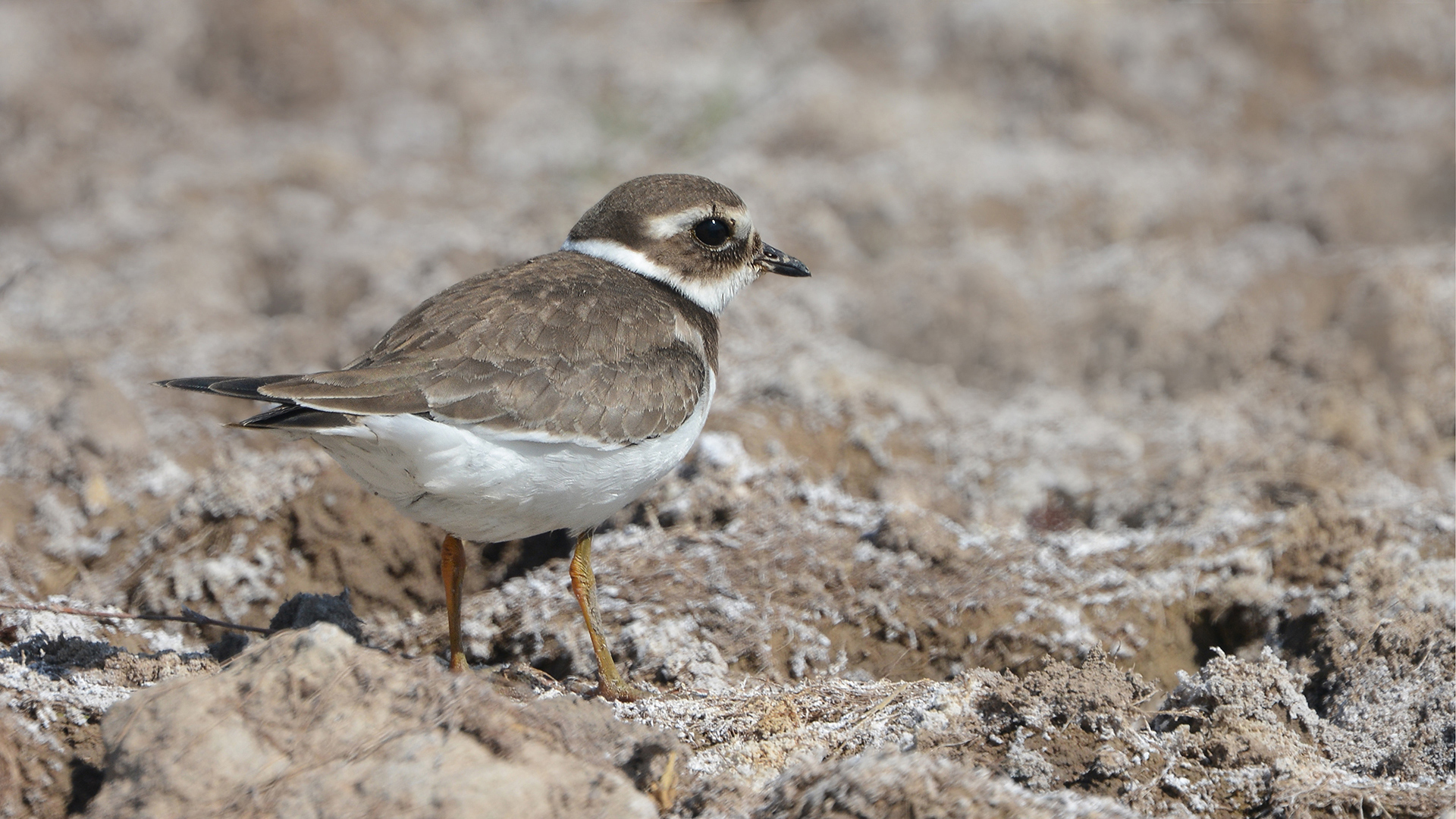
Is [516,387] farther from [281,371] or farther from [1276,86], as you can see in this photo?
[1276,86]

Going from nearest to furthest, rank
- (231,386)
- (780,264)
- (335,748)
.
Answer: (335,748) < (231,386) < (780,264)

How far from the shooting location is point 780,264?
5.06 meters

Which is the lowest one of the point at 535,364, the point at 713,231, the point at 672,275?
the point at 535,364

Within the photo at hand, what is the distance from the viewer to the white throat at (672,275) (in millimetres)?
4723

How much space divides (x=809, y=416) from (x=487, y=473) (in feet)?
8.70

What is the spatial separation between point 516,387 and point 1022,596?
2164 mm

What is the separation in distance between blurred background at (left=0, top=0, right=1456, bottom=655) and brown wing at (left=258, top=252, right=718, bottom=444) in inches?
50.4

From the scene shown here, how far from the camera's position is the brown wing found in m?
3.56

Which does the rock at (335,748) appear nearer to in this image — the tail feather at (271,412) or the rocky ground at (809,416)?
the rocky ground at (809,416)

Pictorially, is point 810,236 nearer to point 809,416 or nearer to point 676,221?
point 809,416

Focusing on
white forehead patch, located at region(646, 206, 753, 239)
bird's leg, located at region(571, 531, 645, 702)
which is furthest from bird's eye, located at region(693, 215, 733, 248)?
bird's leg, located at region(571, 531, 645, 702)

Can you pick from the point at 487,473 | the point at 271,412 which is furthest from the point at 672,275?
the point at 271,412

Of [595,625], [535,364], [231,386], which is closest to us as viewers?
[231,386]

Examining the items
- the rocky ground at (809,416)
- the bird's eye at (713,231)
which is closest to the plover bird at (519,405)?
A: the bird's eye at (713,231)
